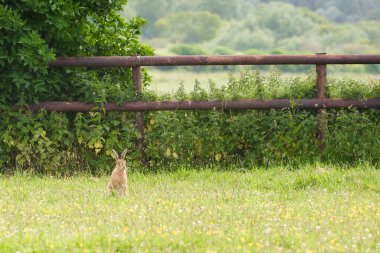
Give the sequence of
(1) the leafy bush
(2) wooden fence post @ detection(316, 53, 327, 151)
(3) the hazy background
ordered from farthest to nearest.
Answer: (3) the hazy background
(2) wooden fence post @ detection(316, 53, 327, 151)
(1) the leafy bush

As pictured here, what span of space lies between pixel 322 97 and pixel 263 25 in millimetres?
58973

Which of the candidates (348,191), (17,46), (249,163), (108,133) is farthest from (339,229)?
(17,46)

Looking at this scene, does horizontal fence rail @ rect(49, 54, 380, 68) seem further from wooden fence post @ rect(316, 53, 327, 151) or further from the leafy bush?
the leafy bush

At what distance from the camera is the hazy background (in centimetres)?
6556

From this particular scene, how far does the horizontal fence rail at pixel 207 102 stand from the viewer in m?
12.2

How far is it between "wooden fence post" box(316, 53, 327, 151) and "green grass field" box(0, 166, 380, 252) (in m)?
0.81

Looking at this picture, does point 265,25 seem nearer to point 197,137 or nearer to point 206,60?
point 206,60

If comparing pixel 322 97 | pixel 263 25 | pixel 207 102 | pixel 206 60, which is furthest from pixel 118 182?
pixel 263 25

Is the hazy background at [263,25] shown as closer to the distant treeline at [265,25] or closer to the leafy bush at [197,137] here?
the distant treeline at [265,25]

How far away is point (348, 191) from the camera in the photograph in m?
10.3

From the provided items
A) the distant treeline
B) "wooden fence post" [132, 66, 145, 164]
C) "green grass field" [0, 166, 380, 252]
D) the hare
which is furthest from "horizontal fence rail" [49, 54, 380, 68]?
the distant treeline

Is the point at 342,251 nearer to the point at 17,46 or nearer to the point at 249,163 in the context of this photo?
the point at 249,163

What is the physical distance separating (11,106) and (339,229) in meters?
6.11

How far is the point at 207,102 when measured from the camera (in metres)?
12.3
